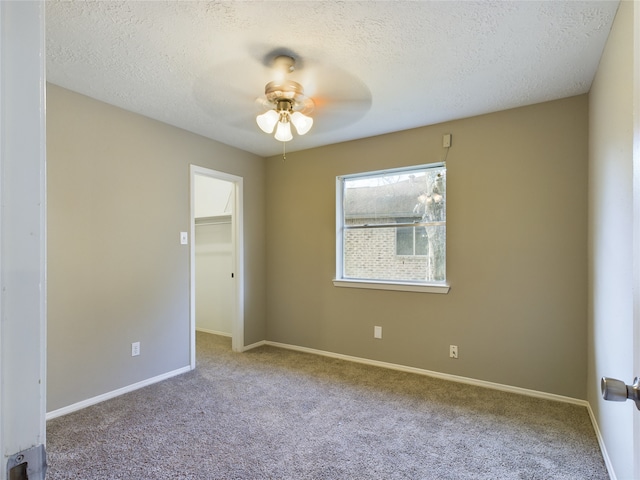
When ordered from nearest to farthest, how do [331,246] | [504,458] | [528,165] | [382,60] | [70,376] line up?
[504,458] → [382,60] → [70,376] → [528,165] → [331,246]

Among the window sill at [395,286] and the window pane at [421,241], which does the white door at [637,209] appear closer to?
the window sill at [395,286]

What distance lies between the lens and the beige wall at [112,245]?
254 centimetres

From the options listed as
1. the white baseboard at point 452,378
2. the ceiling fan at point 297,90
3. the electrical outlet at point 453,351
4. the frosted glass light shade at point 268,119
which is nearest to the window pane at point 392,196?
the ceiling fan at point 297,90

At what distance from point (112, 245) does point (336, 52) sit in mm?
2312

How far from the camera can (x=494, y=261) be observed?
301 cm

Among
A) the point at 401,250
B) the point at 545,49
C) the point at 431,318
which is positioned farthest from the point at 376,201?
the point at 545,49

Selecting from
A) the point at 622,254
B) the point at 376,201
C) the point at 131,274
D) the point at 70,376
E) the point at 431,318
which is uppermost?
the point at 376,201

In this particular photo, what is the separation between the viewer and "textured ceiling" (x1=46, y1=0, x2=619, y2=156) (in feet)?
5.76

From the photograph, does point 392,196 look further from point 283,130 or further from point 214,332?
point 214,332

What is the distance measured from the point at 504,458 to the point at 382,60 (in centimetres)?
254

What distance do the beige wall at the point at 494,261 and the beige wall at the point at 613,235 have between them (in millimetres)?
240

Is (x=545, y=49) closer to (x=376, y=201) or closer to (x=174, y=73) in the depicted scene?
(x=376, y=201)

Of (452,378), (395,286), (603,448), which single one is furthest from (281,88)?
(603,448)

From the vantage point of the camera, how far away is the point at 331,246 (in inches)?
155
